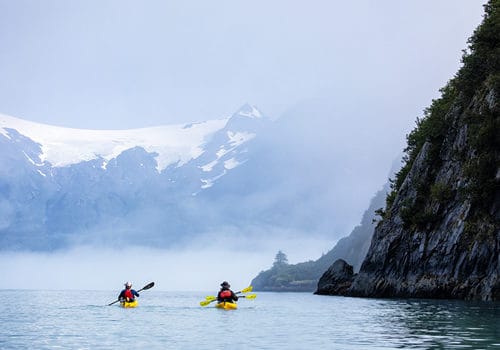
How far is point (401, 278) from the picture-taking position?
87.9 meters

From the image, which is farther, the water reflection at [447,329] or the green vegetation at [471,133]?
the green vegetation at [471,133]

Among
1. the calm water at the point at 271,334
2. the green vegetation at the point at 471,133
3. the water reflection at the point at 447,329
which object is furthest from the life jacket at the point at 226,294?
the green vegetation at the point at 471,133

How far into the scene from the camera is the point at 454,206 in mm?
79750

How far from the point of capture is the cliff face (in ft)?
233

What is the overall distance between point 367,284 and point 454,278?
80.7 feet

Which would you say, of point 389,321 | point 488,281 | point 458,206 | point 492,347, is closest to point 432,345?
point 492,347

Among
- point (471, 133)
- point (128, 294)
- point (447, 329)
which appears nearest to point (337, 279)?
point (471, 133)

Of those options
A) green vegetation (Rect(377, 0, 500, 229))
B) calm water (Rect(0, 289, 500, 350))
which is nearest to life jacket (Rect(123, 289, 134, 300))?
calm water (Rect(0, 289, 500, 350))

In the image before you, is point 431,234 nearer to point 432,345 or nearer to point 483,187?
point 483,187

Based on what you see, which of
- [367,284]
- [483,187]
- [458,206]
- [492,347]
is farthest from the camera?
[367,284]

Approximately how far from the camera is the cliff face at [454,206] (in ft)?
233

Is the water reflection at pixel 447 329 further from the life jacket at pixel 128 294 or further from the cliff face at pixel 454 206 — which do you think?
the life jacket at pixel 128 294

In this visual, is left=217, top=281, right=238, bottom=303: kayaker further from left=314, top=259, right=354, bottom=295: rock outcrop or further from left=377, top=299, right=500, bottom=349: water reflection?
left=314, top=259, right=354, bottom=295: rock outcrop

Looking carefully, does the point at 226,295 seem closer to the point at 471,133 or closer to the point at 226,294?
the point at 226,294
